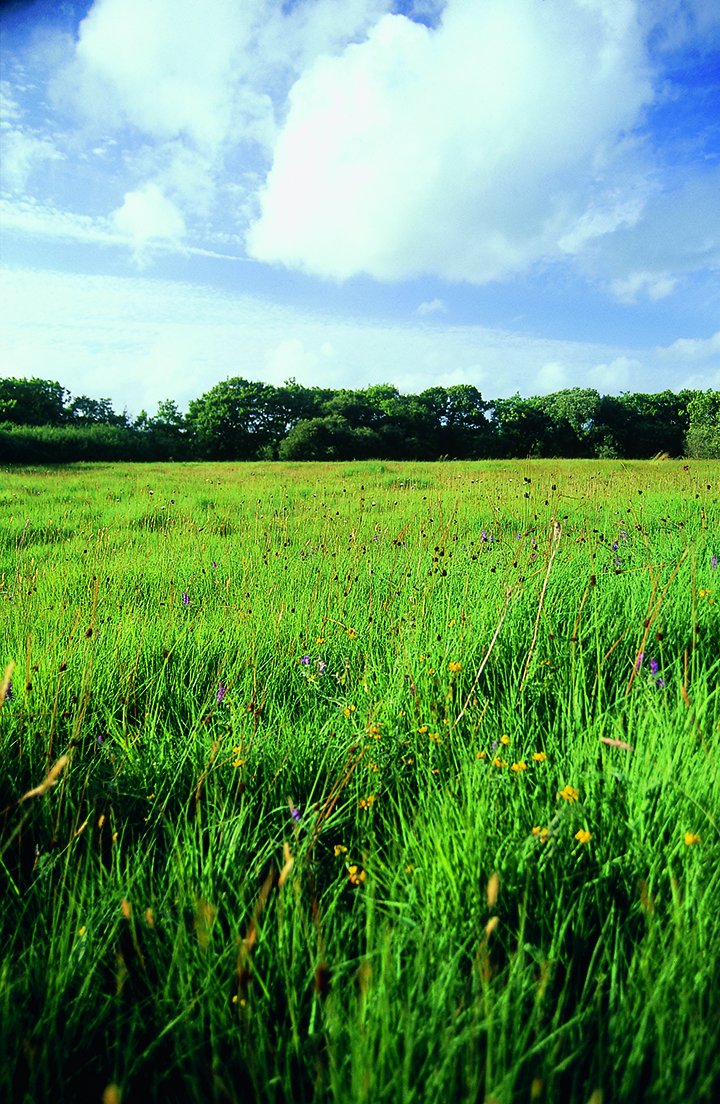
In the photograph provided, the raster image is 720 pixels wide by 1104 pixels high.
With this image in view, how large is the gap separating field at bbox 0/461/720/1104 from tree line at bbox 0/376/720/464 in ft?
127

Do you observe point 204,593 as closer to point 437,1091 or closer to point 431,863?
point 431,863

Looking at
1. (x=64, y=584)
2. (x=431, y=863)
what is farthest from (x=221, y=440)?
(x=431, y=863)

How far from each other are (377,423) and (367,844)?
57.0 m

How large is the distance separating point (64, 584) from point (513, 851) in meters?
4.07

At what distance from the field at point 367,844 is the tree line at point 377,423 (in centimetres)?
3866

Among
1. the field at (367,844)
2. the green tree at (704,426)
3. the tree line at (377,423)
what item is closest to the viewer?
the field at (367,844)

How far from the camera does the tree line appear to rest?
148ft

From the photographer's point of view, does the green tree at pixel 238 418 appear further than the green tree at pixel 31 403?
Yes

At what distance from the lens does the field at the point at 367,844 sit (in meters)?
1.06

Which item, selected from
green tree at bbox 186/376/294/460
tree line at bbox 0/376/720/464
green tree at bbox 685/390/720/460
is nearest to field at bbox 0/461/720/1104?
tree line at bbox 0/376/720/464

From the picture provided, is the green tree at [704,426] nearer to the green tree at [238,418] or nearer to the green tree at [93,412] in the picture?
the green tree at [238,418]

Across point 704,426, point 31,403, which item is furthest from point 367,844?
point 704,426

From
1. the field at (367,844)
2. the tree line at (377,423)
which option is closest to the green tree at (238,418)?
the tree line at (377,423)

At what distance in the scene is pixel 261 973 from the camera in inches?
51.1
